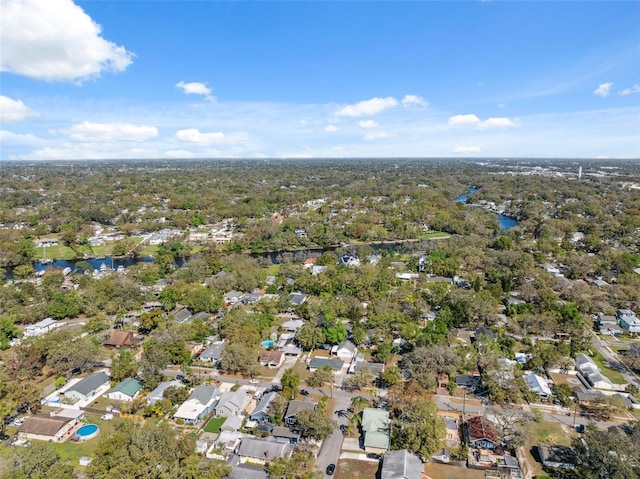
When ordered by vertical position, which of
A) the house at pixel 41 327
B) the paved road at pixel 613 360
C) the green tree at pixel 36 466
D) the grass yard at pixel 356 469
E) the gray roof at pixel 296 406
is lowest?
the paved road at pixel 613 360

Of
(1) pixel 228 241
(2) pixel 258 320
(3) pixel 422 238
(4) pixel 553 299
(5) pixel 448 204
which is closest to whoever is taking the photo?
(2) pixel 258 320

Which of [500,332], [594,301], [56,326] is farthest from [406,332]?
[56,326]

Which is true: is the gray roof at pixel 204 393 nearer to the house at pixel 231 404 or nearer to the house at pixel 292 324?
the house at pixel 231 404

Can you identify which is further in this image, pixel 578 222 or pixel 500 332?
pixel 578 222

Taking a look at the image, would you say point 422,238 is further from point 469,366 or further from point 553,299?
point 469,366

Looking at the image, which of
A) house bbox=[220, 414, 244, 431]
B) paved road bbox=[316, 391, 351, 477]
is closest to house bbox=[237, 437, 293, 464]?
paved road bbox=[316, 391, 351, 477]

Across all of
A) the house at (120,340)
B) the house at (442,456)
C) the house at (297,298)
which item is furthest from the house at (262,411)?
the house at (297,298)

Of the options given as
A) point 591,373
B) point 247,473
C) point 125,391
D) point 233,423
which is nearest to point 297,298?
point 125,391

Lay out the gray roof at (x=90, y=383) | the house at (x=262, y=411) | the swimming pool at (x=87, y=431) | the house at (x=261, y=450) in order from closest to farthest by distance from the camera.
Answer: the house at (x=261, y=450)
the swimming pool at (x=87, y=431)
the house at (x=262, y=411)
the gray roof at (x=90, y=383)

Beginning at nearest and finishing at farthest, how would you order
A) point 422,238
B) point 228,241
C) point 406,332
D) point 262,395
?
point 262,395 < point 406,332 < point 228,241 < point 422,238
